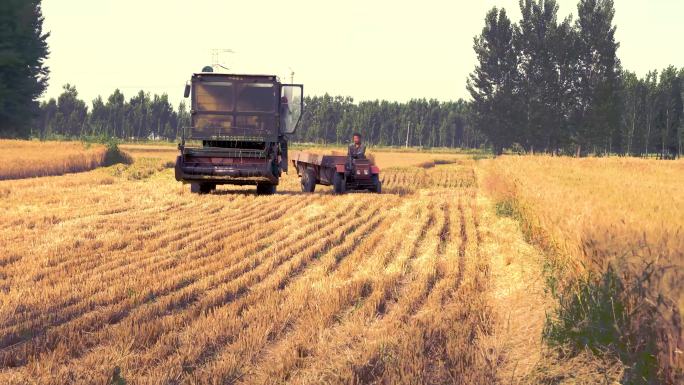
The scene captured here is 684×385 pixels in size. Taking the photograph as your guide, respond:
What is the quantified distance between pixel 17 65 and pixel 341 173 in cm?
4449

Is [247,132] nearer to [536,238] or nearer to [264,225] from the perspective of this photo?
[264,225]

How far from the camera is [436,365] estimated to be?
526 cm

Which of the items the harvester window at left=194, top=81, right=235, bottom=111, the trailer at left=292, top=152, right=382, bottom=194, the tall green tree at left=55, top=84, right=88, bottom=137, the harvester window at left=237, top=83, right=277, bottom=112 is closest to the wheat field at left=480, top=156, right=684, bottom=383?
the harvester window at left=237, top=83, right=277, bottom=112

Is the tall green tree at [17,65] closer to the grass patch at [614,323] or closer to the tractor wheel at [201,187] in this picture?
the tractor wheel at [201,187]

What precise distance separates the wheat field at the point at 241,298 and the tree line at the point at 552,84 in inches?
2209

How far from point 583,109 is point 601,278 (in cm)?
6664

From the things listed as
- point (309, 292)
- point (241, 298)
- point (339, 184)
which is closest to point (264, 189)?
point (339, 184)

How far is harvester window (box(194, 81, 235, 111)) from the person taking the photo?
63.0ft

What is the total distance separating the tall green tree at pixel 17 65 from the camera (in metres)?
51.2

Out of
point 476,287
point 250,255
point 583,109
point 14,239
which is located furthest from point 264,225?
point 583,109

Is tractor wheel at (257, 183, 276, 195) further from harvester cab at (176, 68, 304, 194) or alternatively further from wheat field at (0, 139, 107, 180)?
wheat field at (0, 139, 107, 180)

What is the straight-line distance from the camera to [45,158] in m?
30.0

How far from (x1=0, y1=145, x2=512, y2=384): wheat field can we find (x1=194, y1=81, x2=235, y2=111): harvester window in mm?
4901

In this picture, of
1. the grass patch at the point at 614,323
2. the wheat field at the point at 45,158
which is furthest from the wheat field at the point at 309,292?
the wheat field at the point at 45,158
